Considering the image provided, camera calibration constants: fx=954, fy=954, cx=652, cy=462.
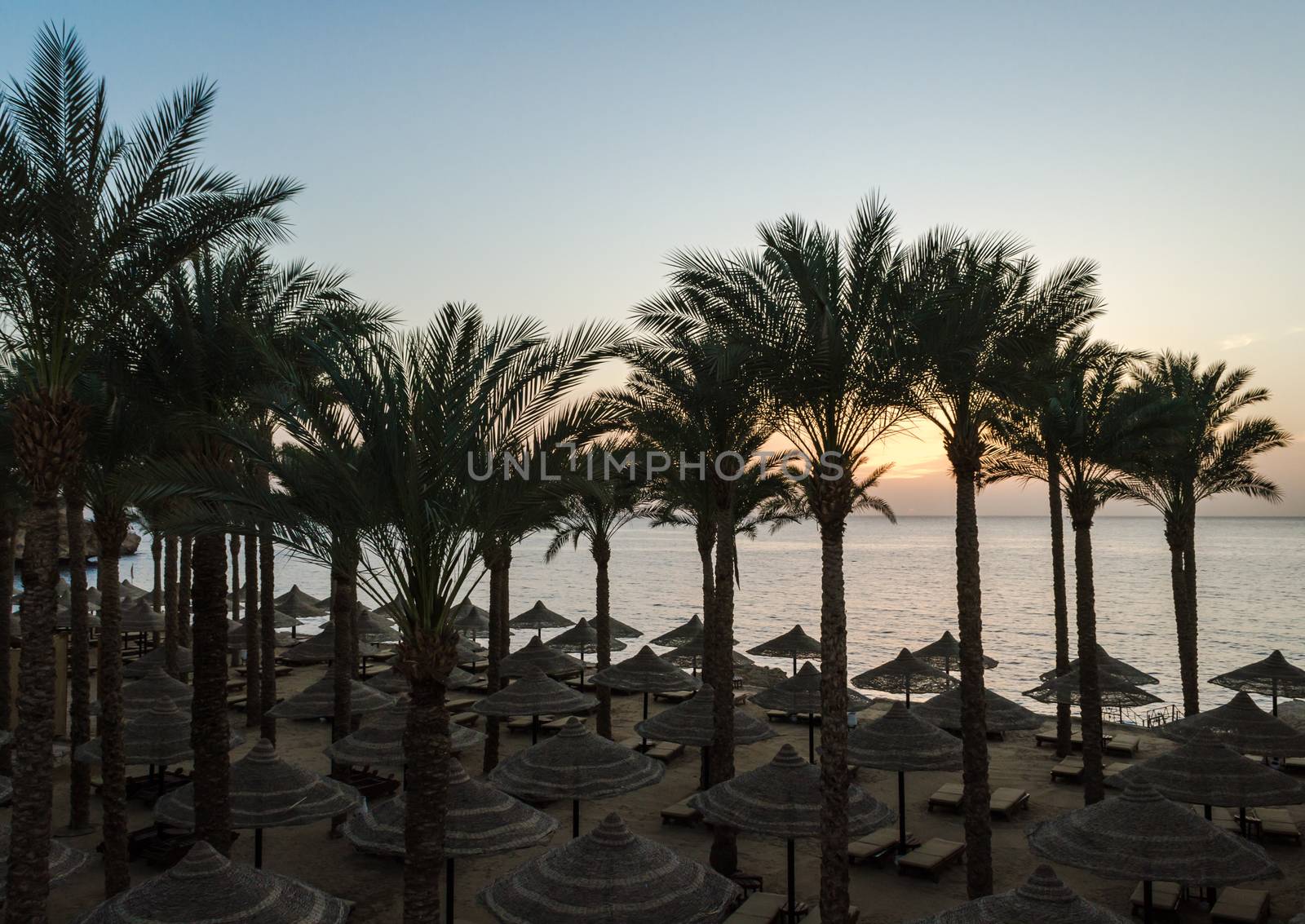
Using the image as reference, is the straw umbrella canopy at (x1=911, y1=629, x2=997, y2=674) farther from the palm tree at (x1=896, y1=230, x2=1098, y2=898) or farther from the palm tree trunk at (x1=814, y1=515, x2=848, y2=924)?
the palm tree trunk at (x1=814, y1=515, x2=848, y2=924)

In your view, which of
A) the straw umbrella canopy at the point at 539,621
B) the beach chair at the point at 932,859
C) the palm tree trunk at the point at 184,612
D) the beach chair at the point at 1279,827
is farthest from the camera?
the straw umbrella canopy at the point at 539,621

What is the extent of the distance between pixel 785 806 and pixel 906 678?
44.6 ft

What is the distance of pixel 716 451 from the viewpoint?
55.9 ft

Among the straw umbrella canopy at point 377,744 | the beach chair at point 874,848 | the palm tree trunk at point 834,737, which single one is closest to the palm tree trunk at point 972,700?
the beach chair at point 874,848

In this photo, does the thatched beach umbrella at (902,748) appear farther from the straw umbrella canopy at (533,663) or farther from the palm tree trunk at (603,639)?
the straw umbrella canopy at (533,663)

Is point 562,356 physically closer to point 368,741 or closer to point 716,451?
point 716,451

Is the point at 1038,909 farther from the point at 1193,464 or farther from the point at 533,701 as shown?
the point at 1193,464

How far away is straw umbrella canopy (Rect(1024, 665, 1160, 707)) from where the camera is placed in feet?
74.2

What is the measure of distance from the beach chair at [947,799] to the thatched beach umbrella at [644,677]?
5.78 metres

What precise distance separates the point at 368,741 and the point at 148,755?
12.2 feet

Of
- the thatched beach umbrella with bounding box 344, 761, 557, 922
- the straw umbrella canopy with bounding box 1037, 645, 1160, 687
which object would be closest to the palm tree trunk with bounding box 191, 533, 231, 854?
the thatched beach umbrella with bounding box 344, 761, 557, 922

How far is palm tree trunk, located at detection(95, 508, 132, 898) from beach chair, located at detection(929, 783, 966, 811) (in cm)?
1424

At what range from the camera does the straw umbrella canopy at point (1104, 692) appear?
2262cm

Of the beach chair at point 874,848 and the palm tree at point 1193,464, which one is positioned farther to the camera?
the palm tree at point 1193,464
